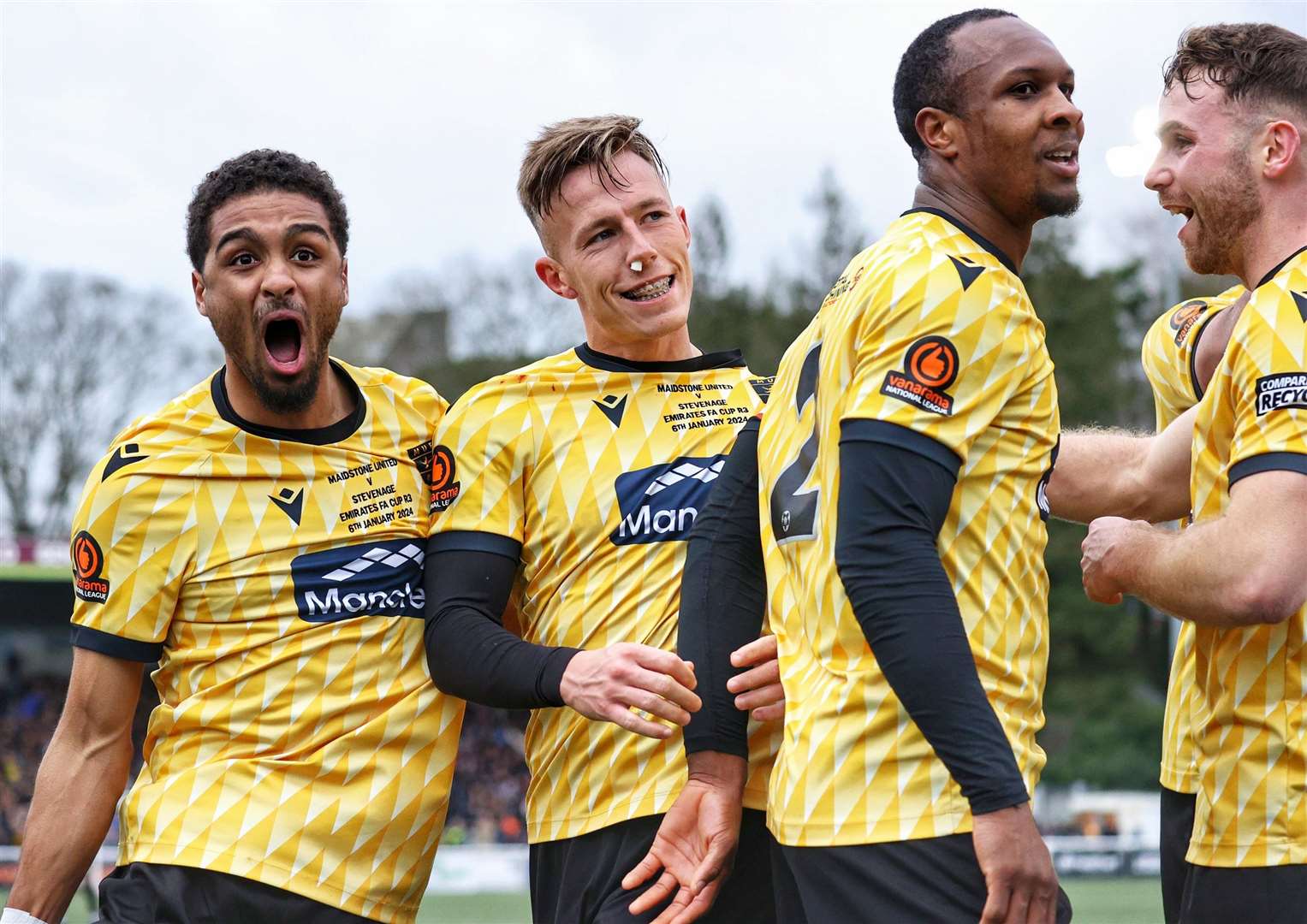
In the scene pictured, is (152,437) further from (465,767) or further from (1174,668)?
(465,767)

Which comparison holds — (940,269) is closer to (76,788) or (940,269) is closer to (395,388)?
(395,388)

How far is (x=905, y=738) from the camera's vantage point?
284 cm

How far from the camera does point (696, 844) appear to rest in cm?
346

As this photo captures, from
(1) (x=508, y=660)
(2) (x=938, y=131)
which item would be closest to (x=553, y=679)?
(1) (x=508, y=660)

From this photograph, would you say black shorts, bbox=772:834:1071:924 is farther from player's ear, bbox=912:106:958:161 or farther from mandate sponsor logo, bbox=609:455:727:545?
player's ear, bbox=912:106:958:161

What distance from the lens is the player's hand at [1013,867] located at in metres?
2.65

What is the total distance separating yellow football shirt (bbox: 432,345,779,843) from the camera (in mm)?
3812

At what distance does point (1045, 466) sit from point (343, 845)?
2.08 m

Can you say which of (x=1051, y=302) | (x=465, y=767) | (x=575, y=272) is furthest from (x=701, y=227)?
(x=575, y=272)

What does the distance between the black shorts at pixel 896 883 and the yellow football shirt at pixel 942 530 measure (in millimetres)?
29

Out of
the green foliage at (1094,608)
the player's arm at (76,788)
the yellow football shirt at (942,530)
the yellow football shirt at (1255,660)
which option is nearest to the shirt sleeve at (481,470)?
the player's arm at (76,788)

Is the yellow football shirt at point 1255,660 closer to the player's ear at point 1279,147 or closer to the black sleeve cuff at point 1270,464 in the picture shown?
the black sleeve cuff at point 1270,464

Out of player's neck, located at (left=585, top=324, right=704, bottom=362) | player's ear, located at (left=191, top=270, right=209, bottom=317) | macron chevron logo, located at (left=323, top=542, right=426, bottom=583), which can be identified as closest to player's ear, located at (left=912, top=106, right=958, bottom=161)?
player's neck, located at (left=585, top=324, right=704, bottom=362)

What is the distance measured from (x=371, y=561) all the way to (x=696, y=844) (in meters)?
1.19
